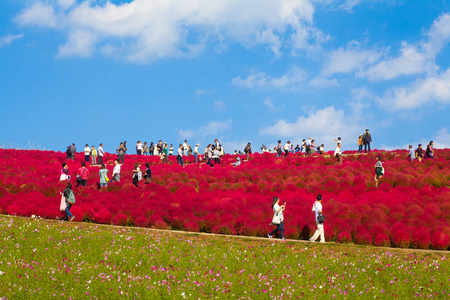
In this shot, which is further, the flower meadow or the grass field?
the flower meadow

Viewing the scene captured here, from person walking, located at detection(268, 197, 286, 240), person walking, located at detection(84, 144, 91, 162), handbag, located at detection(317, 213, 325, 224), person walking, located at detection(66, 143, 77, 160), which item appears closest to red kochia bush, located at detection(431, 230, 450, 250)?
handbag, located at detection(317, 213, 325, 224)

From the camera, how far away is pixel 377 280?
43.8 feet

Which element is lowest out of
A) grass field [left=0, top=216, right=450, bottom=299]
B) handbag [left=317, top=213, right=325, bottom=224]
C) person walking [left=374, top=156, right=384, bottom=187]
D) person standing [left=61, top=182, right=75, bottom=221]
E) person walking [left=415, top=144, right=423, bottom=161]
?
grass field [left=0, top=216, right=450, bottom=299]

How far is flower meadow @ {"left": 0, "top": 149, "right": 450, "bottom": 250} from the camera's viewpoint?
1736 cm

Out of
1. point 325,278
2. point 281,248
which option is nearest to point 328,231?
point 281,248

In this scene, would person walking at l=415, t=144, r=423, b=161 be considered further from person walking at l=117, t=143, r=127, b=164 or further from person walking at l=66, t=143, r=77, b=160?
person walking at l=66, t=143, r=77, b=160

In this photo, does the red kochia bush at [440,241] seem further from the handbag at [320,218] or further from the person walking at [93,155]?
the person walking at [93,155]

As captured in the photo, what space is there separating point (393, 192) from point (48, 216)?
52.0ft

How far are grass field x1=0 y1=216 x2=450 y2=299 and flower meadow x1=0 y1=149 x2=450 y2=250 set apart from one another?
1.29m

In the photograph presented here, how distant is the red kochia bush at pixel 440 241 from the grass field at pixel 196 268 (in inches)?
31.4

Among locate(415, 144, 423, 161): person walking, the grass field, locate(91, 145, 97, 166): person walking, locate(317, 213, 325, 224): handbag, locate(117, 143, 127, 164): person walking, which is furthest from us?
locate(91, 145, 97, 166): person walking

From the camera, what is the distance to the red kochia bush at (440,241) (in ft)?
52.4

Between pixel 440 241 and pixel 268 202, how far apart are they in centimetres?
751

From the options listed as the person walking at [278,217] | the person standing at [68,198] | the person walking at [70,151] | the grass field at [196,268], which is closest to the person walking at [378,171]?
the person walking at [278,217]
